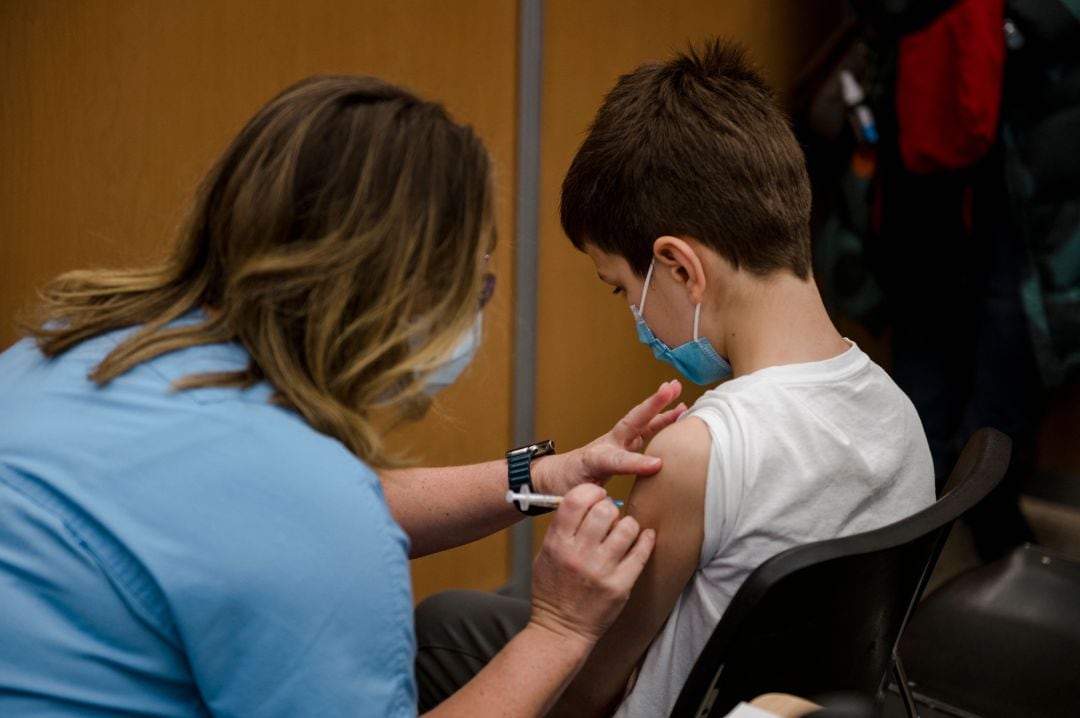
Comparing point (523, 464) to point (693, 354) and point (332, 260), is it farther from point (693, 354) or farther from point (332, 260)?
point (332, 260)

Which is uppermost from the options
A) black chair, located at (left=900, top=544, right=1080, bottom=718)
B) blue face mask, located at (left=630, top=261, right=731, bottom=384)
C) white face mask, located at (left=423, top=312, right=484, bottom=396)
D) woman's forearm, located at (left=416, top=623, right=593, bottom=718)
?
white face mask, located at (left=423, top=312, right=484, bottom=396)

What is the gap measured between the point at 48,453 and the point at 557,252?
6.13ft

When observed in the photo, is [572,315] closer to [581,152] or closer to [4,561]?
[581,152]

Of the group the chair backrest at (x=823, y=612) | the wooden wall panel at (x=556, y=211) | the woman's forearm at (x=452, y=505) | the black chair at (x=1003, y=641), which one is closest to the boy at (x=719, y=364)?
the chair backrest at (x=823, y=612)

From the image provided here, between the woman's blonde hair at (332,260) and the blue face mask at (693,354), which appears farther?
the blue face mask at (693,354)

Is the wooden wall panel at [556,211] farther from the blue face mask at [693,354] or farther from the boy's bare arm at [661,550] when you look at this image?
the boy's bare arm at [661,550]

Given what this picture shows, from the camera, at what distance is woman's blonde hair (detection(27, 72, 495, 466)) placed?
2.76 feet

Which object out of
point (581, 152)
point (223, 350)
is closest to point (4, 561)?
point (223, 350)

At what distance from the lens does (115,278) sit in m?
0.96

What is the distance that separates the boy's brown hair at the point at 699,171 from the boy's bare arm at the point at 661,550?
0.86 feet

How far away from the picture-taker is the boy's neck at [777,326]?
1.15 m

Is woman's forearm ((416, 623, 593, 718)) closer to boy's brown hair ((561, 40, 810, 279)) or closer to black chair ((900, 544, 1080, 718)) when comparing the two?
boy's brown hair ((561, 40, 810, 279))

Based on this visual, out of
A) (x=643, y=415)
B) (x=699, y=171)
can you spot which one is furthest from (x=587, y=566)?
(x=699, y=171)

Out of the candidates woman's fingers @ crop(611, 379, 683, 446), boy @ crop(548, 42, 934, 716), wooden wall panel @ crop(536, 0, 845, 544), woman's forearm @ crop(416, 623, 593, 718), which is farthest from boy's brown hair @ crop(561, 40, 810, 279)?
wooden wall panel @ crop(536, 0, 845, 544)
